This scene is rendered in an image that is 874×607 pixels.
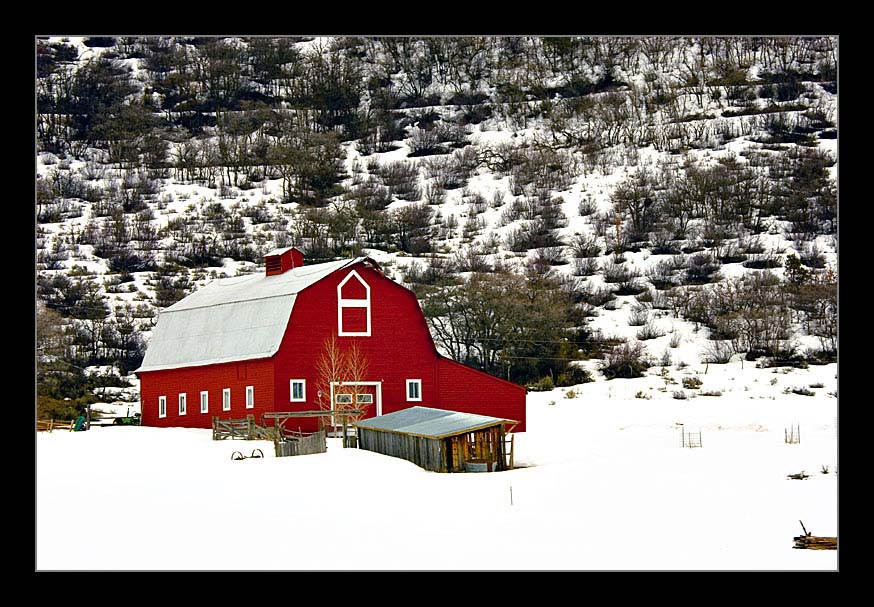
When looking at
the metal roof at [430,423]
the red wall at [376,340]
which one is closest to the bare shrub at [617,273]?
the red wall at [376,340]

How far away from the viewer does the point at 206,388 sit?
43625 mm

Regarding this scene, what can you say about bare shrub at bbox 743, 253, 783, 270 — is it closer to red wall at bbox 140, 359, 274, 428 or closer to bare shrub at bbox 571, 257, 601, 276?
bare shrub at bbox 571, 257, 601, 276

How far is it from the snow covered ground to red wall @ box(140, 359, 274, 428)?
1.76m

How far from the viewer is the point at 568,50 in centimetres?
9744

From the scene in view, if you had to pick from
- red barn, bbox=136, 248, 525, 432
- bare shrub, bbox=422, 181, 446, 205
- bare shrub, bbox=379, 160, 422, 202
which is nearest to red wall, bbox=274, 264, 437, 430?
red barn, bbox=136, 248, 525, 432

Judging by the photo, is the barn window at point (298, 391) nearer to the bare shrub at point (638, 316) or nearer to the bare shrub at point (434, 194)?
the bare shrub at point (638, 316)

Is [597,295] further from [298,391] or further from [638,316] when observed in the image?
[298,391]

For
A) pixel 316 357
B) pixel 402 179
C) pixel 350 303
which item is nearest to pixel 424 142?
pixel 402 179

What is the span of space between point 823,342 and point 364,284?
2732 centimetres

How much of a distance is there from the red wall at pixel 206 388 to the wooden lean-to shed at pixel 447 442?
621 cm

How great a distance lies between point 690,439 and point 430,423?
949cm
